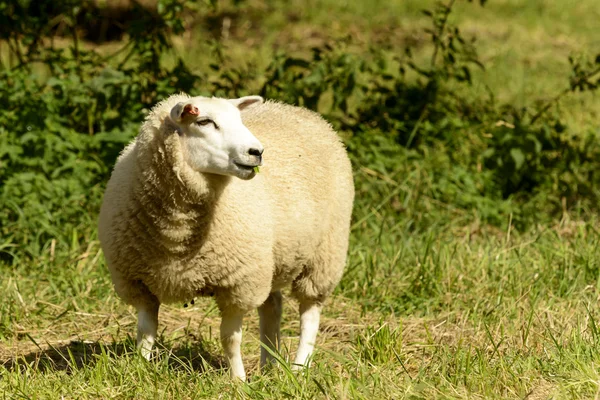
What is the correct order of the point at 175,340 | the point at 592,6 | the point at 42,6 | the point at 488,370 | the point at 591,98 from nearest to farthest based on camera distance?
the point at 488,370 → the point at 175,340 → the point at 42,6 → the point at 591,98 → the point at 592,6

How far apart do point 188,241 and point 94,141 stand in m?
2.35

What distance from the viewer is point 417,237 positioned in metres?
5.89

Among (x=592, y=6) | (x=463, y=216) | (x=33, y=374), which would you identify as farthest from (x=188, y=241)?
(x=592, y=6)

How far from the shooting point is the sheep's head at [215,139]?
11.9ft

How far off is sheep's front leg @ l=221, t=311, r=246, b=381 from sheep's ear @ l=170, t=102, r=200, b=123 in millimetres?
895

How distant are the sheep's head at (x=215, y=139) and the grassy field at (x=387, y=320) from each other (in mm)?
795

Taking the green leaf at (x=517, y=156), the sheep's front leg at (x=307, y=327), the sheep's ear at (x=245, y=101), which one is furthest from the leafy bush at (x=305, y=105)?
the sheep's ear at (x=245, y=101)

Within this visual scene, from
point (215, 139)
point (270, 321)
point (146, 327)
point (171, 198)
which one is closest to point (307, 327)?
point (270, 321)

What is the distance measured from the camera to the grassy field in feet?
11.8

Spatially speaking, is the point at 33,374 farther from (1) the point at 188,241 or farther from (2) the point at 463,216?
(2) the point at 463,216

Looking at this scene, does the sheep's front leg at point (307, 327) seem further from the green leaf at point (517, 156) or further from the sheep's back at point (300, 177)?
the green leaf at point (517, 156)

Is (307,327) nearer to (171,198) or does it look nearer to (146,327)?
(146,327)

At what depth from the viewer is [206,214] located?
3877 mm

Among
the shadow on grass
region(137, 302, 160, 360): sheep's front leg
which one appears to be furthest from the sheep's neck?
the shadow on grass
